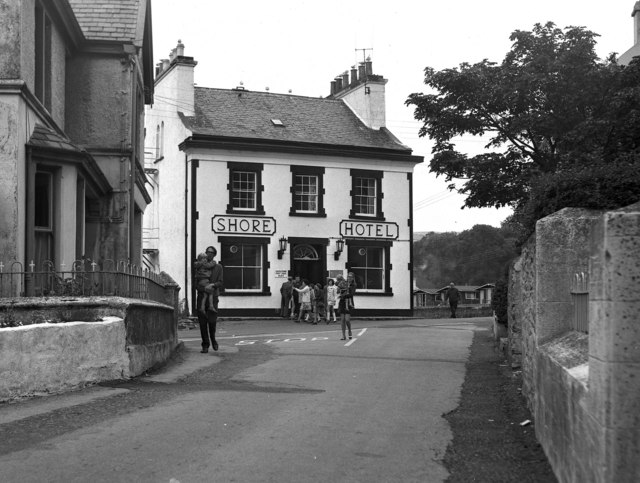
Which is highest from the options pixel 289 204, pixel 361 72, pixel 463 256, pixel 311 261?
pixel 361 72

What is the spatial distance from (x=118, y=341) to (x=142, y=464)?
17.2ft

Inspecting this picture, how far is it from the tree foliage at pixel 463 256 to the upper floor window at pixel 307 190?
1931 inches

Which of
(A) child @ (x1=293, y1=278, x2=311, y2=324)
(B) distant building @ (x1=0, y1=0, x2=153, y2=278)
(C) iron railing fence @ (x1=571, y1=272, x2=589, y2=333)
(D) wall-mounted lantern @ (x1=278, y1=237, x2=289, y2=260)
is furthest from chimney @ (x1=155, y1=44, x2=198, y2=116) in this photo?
(C) iron railing fence @ (x1=571, y1=272, x2=589, y2=333)

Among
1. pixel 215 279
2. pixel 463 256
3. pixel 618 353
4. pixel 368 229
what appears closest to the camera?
pixel 618 353

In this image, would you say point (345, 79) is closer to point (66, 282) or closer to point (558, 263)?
point (66, 282)

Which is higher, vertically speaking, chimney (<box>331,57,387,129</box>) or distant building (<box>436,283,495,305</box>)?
chimney (<box>331,57,387,129</box>)

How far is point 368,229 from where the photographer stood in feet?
127

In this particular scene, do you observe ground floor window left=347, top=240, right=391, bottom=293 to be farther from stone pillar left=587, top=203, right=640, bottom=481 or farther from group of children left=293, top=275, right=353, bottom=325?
stone pillar left=587, top=203, right=640, bottom=481

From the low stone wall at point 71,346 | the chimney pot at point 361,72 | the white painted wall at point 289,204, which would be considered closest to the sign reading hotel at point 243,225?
the white painted wall at point 289,204

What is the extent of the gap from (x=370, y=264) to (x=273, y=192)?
5.38 meters

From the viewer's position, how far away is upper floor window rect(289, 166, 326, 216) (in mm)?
37719

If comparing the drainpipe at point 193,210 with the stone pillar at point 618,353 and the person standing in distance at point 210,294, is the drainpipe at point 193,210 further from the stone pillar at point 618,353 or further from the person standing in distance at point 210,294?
the stone pillar at point 618,353

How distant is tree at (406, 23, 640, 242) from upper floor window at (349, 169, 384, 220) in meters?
14.5

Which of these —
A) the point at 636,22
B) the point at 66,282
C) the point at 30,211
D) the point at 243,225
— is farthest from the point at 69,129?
the point at 636,22
